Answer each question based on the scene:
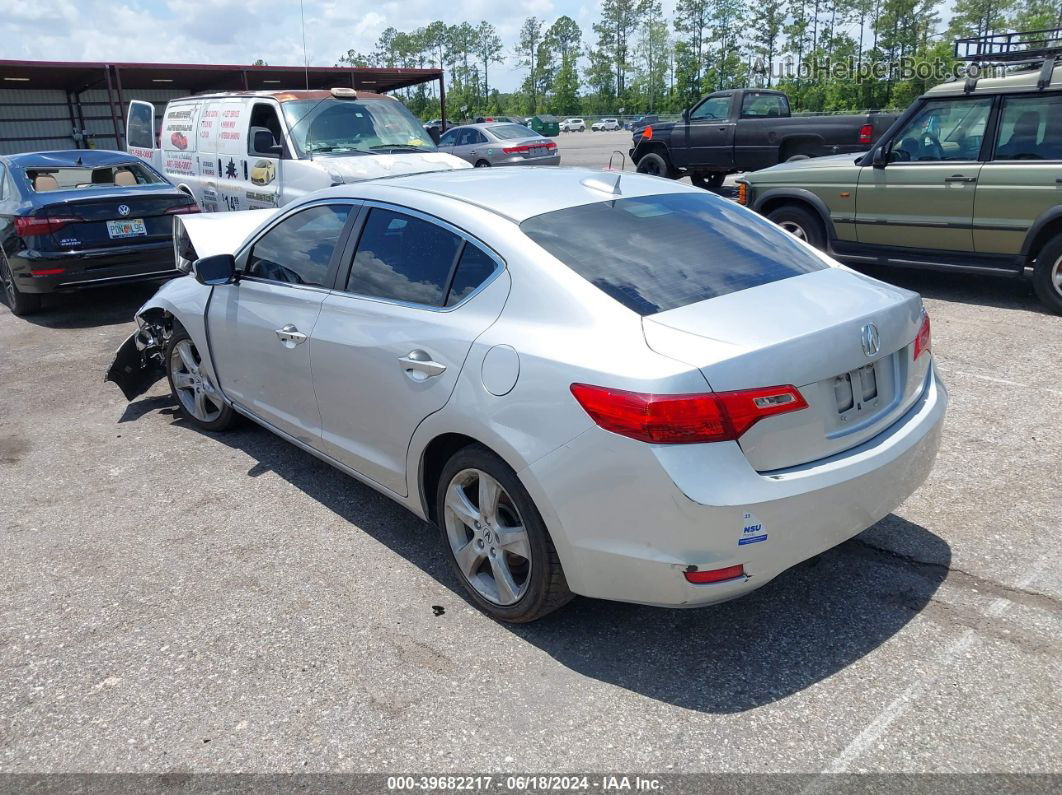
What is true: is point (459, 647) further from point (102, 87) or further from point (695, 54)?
point (695, 54)

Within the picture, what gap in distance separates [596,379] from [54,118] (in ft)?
110

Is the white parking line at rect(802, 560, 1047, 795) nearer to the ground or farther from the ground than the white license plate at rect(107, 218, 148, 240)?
nearer to the ground

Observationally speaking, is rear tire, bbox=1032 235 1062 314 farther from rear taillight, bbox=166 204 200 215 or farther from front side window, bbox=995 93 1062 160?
rear taillight, bbox=166 204 200 215

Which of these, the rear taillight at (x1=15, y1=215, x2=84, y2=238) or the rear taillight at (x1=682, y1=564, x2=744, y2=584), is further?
the rear taillight at (x1=15, y1=215, x2=84, y2=238)

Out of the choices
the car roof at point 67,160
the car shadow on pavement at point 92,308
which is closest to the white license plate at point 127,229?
the car shadow on pavement at point 92,308

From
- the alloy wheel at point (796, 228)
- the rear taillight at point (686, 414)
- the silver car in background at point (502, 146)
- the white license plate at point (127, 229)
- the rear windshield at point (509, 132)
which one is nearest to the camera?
the rear taillight at point (686, 414)

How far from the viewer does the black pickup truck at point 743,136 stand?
13.7m

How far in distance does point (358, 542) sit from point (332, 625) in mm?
715

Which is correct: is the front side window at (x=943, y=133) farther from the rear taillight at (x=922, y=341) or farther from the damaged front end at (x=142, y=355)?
the damaged front end at (x=142, y=355)


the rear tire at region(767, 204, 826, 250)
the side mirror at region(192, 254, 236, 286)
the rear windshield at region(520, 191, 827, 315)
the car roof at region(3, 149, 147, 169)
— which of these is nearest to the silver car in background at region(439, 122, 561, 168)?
the car roof at region(3, 149, 147, 169)

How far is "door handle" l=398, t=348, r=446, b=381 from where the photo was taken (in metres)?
3.37

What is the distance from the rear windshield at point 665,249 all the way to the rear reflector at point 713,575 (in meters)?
0.90

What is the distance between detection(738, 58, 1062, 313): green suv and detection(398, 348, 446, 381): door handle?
20.4 feet

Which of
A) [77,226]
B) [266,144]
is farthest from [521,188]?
[77,226]
